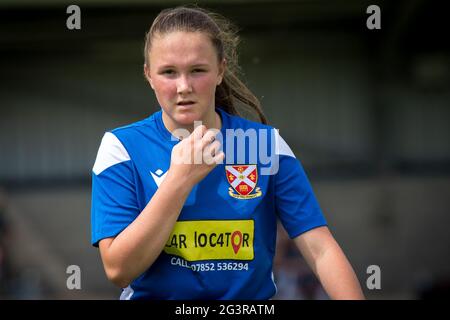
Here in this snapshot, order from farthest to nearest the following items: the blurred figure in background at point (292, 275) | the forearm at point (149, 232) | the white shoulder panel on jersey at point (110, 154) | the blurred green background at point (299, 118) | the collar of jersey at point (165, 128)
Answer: the blurred green background at point (299, 118), the blurred figure in background at point (292, 275), the collar of jersey at point (165, 128), the white shoulder panel on jersey at point (110, 154), the forearm at point (149, 232)

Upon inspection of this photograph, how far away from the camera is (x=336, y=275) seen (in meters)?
2.21

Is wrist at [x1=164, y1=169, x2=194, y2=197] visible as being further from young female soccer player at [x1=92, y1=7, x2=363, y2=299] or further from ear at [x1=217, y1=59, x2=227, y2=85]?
ear at [x1=217, y1=59, x2=227, y2=85]

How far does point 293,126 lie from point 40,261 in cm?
381

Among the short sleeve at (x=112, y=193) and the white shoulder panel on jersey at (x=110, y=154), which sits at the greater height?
the white shoulder panel on jersey at (x=110, y=154)

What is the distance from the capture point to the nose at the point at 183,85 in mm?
2215

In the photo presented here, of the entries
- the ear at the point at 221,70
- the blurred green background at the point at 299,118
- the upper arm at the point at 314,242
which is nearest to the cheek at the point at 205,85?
the ear at the point at 221,70

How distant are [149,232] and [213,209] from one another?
33cm

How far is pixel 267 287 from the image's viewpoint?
7.81 feet

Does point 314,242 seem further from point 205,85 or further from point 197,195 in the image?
point 205,85

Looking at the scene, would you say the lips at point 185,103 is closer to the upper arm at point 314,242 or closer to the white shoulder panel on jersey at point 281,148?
the white shoulder panel on jersey at point 281,148

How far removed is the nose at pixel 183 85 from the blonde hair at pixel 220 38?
171mm

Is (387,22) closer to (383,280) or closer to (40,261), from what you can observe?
(383,280)

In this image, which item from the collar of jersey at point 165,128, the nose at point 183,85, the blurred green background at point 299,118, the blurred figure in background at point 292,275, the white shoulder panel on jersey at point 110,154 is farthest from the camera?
the blurred green background at point 299,118
